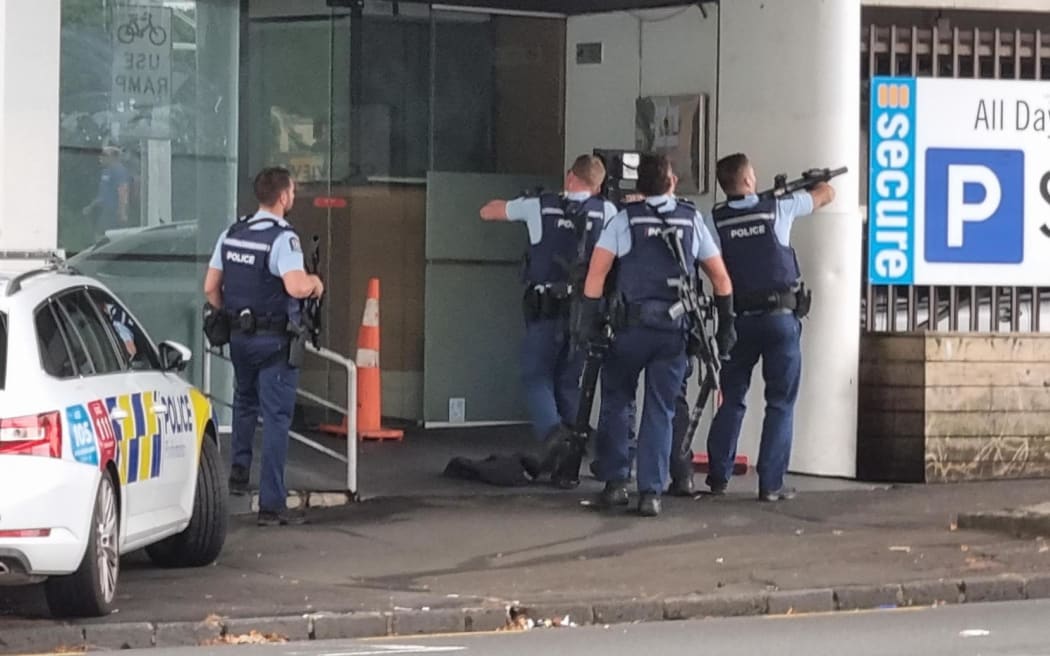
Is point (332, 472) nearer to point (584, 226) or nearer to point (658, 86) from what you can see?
point (584, 226)

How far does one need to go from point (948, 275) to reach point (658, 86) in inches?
96.8

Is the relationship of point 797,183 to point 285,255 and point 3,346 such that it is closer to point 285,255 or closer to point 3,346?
point 285,255

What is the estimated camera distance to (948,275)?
1405 centimetres

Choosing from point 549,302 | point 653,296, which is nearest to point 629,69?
point 549,302

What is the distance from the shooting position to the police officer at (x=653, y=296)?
37.3 feet

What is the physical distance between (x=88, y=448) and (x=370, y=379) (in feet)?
22.5

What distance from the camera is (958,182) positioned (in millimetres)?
13984

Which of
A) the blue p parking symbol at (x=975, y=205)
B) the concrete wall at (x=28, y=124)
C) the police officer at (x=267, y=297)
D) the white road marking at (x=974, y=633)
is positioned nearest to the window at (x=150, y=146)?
the concrete wall at (x=28, y=124)

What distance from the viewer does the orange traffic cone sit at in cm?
1503

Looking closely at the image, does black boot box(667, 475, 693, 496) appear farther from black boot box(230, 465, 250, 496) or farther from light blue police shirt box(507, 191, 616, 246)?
black boot box(230, 465, 250, 496)

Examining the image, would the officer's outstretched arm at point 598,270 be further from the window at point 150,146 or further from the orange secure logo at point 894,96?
the window at point 150,146

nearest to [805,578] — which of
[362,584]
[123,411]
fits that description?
[362,584]

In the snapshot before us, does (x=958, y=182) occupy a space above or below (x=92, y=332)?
above

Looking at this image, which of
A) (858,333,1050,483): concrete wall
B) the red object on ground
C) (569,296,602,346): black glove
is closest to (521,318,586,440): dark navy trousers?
(569,296,602,346): black glove
